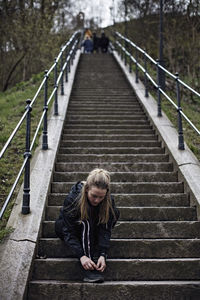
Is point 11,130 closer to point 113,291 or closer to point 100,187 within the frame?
point 100,187

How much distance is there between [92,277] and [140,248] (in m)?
0.71

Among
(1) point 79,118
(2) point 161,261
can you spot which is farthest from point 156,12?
(2) point 161,261

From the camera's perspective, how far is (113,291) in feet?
11.3

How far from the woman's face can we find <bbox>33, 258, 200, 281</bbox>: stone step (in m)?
0.65

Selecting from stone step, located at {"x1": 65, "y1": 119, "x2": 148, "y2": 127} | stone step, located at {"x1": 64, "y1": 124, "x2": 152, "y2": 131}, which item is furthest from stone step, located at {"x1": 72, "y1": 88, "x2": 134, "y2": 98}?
stone step, located at {"x1": 64, "y1": 124, "x2": 152, "y2": 131}

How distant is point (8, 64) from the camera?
1642 cm

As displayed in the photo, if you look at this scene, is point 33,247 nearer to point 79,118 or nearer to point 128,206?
point 128,206

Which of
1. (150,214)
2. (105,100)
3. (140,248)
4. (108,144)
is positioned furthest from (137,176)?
(105,100)

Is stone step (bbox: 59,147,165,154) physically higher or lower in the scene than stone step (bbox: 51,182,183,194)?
higher

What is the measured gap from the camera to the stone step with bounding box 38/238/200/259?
3975mm

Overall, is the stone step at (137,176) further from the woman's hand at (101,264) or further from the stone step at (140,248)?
the woman's hand at (101,264)

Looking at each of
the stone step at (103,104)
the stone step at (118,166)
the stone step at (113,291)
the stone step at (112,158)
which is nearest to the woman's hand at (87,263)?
the stone step at (113,291)

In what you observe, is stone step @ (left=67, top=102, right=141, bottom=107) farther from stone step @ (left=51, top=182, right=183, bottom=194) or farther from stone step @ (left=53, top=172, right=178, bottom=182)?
stone step @ (left=51, top=182, right=183, bottom=194)

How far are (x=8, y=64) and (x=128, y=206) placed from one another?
510 inches
